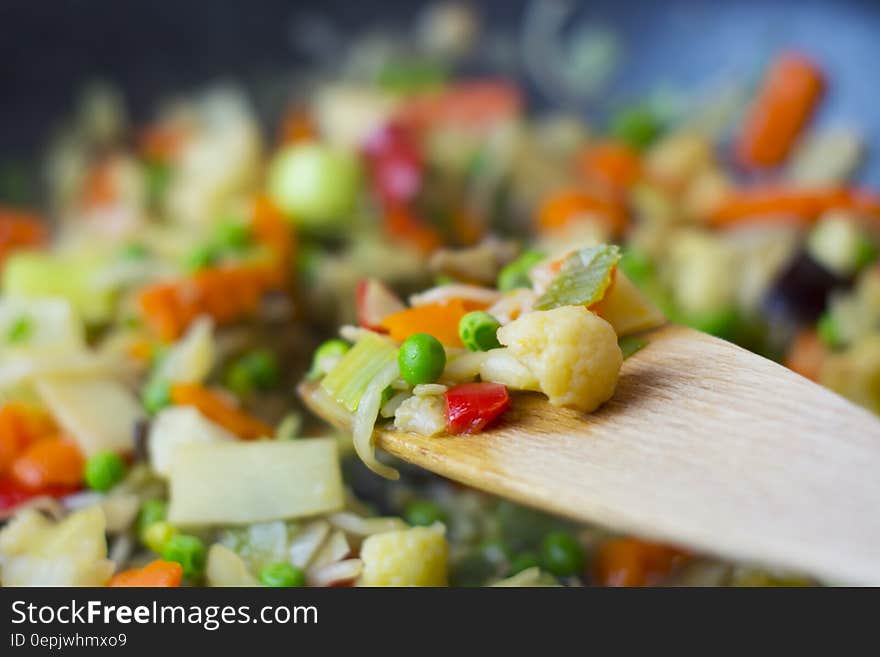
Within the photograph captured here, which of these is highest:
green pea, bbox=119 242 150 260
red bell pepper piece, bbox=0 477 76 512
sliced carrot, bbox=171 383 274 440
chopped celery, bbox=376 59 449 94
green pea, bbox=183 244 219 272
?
chopped celery, bbox=376 59 449 94

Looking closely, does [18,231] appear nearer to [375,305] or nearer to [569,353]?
[375,305]

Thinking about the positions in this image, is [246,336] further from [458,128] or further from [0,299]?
[458,128]

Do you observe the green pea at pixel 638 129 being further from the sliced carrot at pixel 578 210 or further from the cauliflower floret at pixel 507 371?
the cauliflower floret at pixel 507 371

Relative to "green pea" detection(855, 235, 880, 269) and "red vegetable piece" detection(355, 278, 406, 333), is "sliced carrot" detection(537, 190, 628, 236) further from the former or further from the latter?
"red vegetable piece" detection(355, 278, 406, 333)

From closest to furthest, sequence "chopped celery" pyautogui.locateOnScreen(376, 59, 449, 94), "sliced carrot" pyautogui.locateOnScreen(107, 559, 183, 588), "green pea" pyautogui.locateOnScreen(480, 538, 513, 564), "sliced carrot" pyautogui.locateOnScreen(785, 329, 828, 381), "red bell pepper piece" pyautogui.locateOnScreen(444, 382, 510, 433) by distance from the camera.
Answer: "red bell pepper piece" pyautogui.locateOnScreen(444, 382, 510, 433) < "sliced carrot" pyautogui.locateOnScreen(107, 559, 183, 588) < "green pea" pyautogui.locateOnScreen(480, 538, 513, 564) < "sliced carrot" pyautogui.locateOnScreen(785, 329, 828, 381) < "chopped celery" pyautogui.locateOnScreen(376, 59, 449, 94)

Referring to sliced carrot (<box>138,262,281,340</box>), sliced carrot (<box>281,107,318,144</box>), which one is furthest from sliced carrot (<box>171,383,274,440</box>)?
sliced carrot (<box>281,107,318,144</box>)

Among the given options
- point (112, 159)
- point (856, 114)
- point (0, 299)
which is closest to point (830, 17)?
point (856, 114)

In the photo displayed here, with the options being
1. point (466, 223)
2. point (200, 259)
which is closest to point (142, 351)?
point (200, 259)

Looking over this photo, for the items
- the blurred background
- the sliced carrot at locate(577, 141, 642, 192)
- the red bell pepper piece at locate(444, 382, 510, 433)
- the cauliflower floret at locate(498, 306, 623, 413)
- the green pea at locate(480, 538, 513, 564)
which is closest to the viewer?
the cauliflower floret at locate(498, 306, 623, 413)
